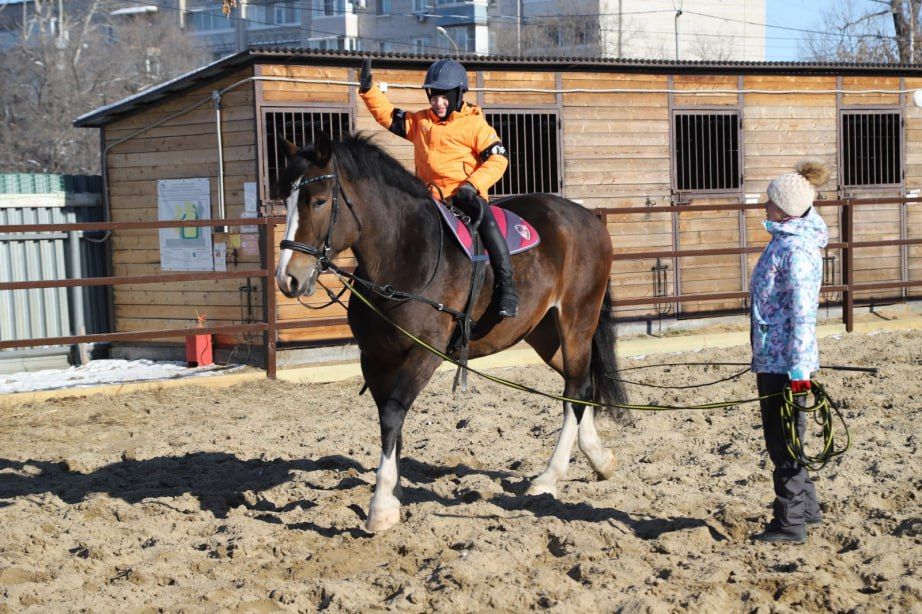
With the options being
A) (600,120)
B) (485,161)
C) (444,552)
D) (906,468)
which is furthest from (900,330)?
(444,552)

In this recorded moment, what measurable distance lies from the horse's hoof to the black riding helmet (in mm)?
2144

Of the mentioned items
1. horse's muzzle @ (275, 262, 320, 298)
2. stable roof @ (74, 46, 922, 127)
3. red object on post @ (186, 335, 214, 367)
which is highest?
stable roof @ (74, 46, 922, 127)

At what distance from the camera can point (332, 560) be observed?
4668mm

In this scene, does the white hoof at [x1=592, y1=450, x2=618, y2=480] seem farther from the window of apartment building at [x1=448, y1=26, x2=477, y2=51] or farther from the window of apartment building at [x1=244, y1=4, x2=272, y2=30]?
the window of apartment building at [x1=244, y1=4, x2=272, y2=30]

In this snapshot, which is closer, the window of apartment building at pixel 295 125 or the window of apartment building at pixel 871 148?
the window of apartment building at pixel 295 125

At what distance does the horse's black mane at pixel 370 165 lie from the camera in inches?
202

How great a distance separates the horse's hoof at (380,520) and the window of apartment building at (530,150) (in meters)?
7.95

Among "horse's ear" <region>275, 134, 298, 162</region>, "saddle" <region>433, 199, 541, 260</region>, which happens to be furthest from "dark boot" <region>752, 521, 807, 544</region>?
"horse's ear" <region>275, 134, 298, 162</region>

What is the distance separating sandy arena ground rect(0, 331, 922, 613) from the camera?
13.6 feet

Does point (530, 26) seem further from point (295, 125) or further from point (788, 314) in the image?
point (788, 314)

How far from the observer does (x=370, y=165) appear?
5.26 meters

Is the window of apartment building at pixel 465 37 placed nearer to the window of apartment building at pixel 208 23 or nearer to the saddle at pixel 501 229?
the window of apartment building at pixel 208 23

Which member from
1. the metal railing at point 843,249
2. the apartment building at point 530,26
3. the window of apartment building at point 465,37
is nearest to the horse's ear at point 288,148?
the metal railing at point 843,249

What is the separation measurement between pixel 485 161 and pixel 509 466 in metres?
1.94
